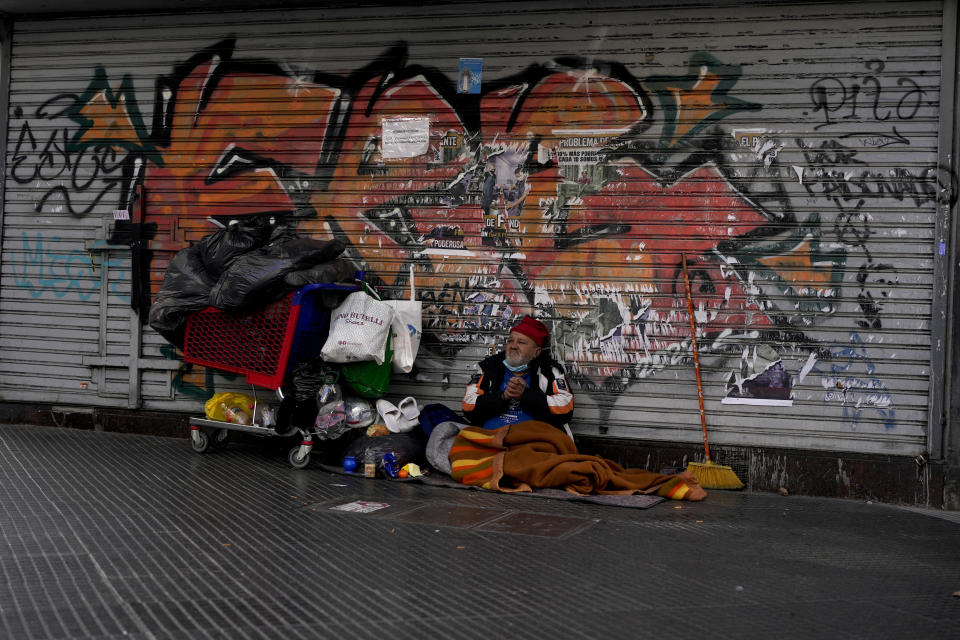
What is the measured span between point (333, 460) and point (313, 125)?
292cm

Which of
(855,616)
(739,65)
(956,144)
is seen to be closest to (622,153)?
(739,65)

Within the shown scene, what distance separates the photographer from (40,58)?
8570 millimetres

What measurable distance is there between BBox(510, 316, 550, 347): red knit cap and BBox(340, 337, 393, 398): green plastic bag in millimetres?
1054

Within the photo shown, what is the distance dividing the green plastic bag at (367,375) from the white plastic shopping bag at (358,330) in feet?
0.49

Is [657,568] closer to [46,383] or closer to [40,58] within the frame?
[46,383]

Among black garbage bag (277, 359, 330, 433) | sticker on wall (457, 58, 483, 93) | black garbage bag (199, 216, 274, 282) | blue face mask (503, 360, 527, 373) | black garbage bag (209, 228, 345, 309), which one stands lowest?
black garbage bag (277, 359, 330, 433)

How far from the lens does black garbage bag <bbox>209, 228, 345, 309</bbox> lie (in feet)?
21.8

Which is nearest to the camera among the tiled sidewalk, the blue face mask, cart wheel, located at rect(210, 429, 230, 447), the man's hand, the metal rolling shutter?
the tiled sidewalk

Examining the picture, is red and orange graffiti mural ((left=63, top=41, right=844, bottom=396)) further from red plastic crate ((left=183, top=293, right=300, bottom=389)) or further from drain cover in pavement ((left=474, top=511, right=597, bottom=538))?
drain cover in pavement ((left=474, top=511, right=597, bottom=538))

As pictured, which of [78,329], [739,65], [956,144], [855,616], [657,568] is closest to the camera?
[855,616]

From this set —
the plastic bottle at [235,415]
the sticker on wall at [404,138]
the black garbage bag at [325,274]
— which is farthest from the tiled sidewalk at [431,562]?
the sticker on wall at [404,138]

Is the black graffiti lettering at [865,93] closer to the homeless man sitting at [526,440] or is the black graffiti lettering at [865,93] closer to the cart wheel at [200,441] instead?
the homeless man sitting at [526,440]

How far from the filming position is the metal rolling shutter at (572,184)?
661 cm

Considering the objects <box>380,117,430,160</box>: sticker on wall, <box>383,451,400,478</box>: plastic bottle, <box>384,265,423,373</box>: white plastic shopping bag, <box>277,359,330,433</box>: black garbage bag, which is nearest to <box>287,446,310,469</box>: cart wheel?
<box>277,359,330,433</box>: black garbage bag
